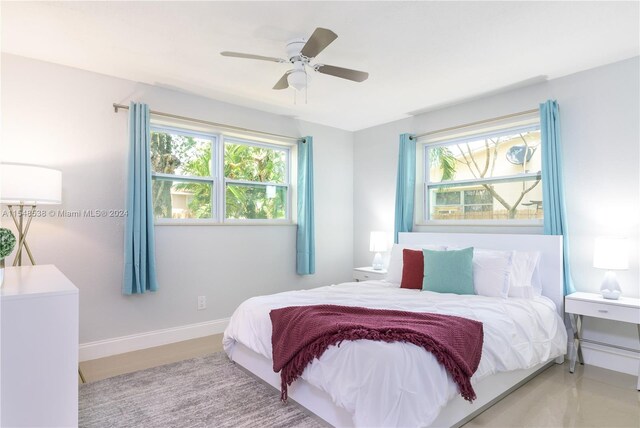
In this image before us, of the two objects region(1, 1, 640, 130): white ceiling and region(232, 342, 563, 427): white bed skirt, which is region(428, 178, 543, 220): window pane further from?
→ region(232, 342, 563, 427): white bed skirt

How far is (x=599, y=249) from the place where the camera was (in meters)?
2.83

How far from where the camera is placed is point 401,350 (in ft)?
5.85

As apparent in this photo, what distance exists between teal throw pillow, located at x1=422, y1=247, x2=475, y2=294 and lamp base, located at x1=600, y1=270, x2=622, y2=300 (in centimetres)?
97

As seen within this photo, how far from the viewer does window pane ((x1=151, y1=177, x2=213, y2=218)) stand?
3.71 meters

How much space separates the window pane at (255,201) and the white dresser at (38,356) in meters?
2.59

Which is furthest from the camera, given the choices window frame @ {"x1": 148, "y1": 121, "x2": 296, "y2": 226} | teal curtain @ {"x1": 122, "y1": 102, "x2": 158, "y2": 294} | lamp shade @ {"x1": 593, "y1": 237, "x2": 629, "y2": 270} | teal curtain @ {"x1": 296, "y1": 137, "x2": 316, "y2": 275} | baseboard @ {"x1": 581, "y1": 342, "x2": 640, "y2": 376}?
teal curtain @ {"x1": 296, "y1": 137, "x2": 316, "y2": 275}

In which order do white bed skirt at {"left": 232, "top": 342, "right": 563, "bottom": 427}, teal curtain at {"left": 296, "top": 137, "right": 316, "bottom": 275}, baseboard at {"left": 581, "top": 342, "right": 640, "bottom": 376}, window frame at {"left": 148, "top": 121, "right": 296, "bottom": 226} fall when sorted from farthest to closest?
1. teal curtain at {"left": 296, "top": 137, "right": 316, "bottom": 275}
2. window frame at {"left": 148, "top": 121, "right": 296, "bottom": 226}
3. baseboard at {"left": 581, "top": 342, "right": 640, "bottom": 376}
4. white bed skirt at {"left": 232, "top": 342, "right": 563, "bottom": 427}

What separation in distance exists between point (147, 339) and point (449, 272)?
9.39 ft

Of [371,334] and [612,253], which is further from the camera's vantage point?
[612,253]

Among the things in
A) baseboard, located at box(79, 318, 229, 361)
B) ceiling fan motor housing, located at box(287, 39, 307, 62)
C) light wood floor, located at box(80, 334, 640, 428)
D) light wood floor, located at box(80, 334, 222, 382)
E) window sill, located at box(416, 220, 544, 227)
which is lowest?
light wood floor, located at box(80, 334, 640, 428)

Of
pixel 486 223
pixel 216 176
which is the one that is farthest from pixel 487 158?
pixel 216 176

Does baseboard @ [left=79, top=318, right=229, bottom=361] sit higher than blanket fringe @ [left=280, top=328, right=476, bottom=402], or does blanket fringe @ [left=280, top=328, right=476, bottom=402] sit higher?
blanket fringe @ [left=280, top=328, right=476, bottom=402]

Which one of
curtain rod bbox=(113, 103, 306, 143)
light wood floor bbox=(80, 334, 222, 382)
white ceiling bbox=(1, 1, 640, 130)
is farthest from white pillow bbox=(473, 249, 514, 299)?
curtain rod bbox=(113, 103, 306, 143)

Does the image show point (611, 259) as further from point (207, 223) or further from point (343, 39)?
point (207, 223)
